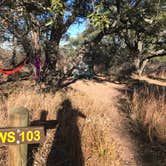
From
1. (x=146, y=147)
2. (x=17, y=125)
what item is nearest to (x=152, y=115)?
(x=146, y=147)

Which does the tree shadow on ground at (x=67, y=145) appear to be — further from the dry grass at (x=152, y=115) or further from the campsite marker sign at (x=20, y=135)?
the campsite marker sign at (x=20, y=135)

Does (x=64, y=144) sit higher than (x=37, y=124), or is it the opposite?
(x=37, y=124)

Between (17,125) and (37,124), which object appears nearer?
(17,125)

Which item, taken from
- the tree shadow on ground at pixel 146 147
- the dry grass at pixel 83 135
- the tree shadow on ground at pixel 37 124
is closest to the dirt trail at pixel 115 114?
the tree shadow on ground at pixel 146 147

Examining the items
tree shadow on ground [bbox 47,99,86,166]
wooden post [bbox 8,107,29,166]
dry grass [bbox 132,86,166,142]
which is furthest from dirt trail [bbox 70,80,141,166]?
wooden post [bbox 8,107,29,166]

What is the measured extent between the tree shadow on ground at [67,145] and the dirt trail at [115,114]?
692 millimetres

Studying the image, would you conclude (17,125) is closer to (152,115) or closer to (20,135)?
(20,135)

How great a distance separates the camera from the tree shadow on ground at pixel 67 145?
5.42m

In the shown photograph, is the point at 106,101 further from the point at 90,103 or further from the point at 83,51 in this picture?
the point at 83,51

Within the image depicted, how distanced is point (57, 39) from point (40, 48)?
2.40 ft

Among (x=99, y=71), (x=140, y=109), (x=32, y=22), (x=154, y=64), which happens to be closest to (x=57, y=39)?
(x=32, y=22)

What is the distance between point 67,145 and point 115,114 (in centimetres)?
254

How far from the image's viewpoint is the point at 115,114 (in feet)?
26.8

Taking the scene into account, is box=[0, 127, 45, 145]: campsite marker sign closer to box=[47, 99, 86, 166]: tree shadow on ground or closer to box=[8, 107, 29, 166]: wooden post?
box=[8, 107, 29, 166]: wooden post
